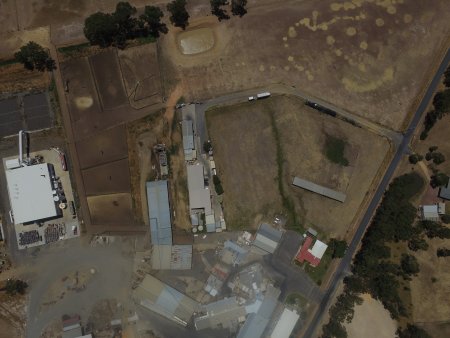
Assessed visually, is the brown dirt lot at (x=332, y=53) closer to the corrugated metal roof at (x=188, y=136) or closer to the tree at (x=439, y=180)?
the corrugated metal roof at (x=188, y=136)

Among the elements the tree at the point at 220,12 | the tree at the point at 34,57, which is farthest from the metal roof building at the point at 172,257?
the tree at the point at 220,12

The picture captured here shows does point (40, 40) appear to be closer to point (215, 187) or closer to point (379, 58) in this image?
point (215, 187)

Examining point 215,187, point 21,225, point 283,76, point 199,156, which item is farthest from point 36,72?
point 283,76

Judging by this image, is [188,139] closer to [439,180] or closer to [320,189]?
[320,189]

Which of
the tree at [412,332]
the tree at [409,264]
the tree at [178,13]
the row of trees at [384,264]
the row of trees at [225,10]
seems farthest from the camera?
the row of trees at [225,10]

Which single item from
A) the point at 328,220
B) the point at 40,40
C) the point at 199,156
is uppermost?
the point at 40,40

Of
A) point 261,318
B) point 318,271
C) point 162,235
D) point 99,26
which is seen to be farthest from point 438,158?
point 99,26

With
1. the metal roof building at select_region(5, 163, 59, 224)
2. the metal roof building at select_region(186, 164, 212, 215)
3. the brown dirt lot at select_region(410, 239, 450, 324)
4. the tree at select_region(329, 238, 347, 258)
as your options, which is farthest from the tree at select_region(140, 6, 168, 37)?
the brown dirt lot at select_region(410, 239, 450, 324)
